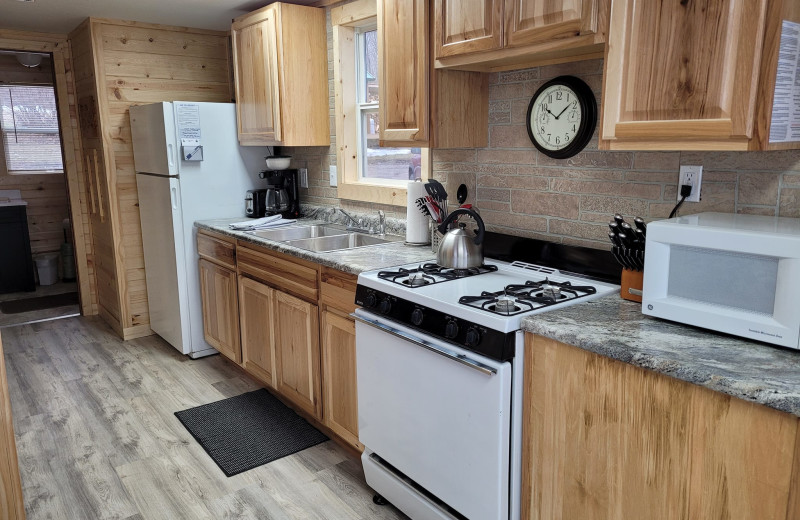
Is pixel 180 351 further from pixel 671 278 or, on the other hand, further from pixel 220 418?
pixel 671 278

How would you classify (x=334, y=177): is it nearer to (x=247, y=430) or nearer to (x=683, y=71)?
(x=247, y=430)

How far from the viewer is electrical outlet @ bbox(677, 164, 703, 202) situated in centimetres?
188

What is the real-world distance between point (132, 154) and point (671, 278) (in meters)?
3.83

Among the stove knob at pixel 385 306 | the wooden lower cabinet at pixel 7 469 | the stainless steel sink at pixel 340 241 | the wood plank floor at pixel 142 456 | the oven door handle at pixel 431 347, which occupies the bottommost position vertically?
the wood plank floor at pixel 142 456

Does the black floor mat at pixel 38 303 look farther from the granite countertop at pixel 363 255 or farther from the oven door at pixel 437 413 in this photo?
the oven door at pixel 437 413

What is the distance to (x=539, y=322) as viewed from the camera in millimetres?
1645

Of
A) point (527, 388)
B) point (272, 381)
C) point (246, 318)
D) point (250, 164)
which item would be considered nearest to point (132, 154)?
point (250, 164)

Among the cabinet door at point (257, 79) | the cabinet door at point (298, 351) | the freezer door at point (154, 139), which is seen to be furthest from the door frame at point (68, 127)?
the cabinet door at point (298, 351)

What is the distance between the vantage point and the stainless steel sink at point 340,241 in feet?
10.6

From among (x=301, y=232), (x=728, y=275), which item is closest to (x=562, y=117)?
(x=728, y=275)

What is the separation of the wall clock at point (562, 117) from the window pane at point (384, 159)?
3.01ft

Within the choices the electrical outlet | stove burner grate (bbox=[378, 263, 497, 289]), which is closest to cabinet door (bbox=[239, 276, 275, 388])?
stove burner grate (bbox=[378, 263, 497, 289])

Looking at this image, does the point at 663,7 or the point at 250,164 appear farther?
the point at 250,164

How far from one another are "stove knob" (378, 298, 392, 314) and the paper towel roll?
798 millimetres
